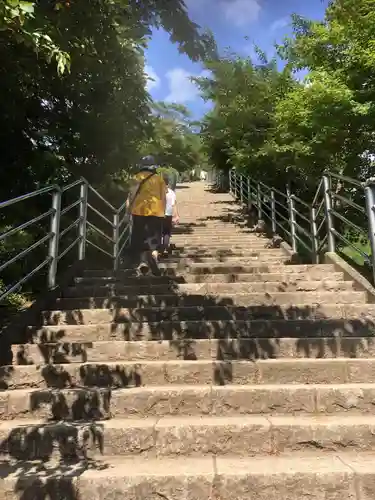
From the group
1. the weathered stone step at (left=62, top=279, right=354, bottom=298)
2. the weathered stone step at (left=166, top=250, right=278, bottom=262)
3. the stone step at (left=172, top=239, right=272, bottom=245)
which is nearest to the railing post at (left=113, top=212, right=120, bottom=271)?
the weathered stone step at (left=166, top=250, right=278, bottom=262)

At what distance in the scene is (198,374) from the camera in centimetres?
320

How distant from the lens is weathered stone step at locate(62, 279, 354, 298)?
190 inches

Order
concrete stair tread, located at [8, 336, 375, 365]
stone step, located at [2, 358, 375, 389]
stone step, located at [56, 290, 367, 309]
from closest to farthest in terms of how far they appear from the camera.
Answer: stone step, located at [2, 358, 375, 389] → concrete stair tread, located at [8, 336, 375, 365] → stone step, located at [56, 290, 367, 309]

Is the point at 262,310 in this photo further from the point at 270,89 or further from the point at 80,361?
the point at 270,89

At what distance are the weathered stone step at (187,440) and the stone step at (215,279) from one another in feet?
8.42

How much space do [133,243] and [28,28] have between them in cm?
286

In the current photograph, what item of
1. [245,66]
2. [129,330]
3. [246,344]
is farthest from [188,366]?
[245,66]

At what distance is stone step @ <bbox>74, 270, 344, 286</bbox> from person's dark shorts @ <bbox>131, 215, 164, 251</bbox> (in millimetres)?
462

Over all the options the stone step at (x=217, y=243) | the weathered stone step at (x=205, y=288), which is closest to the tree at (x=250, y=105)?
the stone step at (x=217, y=243)

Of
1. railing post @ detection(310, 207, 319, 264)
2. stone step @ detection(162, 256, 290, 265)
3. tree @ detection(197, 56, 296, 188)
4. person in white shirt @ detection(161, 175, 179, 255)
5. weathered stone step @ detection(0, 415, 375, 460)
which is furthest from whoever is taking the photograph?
tree @ detection(197, 56, 296, 188)

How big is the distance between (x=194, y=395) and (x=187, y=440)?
350mm

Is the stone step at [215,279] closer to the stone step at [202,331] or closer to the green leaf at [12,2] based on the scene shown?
the stone step at [202,331]

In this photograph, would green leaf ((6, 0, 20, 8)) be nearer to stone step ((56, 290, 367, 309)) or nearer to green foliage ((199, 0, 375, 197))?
stone step ((56, 290, 367, 309))

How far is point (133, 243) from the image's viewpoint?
5633mm
